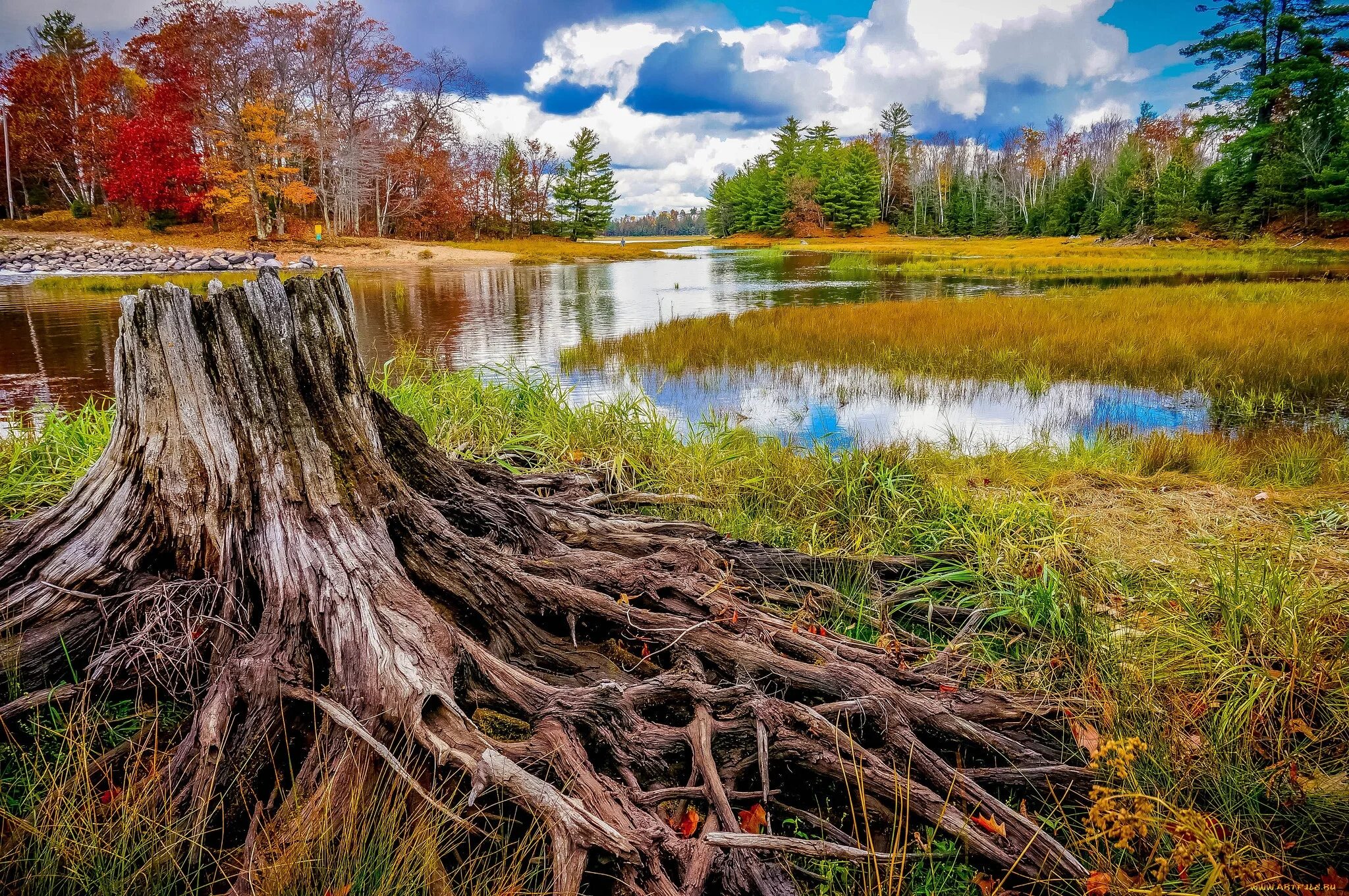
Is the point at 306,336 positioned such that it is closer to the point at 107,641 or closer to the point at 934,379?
the point at 107,641

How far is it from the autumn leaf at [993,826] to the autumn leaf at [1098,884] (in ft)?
0.70

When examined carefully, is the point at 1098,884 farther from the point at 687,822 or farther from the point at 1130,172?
the point at 1130,172

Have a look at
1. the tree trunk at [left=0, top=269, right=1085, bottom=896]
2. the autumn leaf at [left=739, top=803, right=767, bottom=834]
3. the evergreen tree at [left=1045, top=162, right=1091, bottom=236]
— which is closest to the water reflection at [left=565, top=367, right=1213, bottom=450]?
the tree trunk at [left=0, top=269, right=1085, bottom=896]

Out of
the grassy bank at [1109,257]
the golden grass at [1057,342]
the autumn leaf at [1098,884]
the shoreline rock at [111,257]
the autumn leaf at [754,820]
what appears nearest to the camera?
the autumn leaf at [1098,884]

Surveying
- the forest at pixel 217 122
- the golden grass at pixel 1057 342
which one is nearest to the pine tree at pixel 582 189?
the forest at pixel 217 122

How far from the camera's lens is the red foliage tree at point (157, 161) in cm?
3359

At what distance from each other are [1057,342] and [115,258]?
112ft

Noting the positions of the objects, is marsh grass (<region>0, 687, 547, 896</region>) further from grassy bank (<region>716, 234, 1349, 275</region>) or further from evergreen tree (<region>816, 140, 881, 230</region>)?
evergreen tree (<region>816, 140, 881, 230</region>)

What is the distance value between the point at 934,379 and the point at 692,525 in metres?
7.54

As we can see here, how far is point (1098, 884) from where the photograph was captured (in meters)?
1.74

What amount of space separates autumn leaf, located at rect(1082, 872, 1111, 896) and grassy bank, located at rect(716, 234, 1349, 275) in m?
29.3

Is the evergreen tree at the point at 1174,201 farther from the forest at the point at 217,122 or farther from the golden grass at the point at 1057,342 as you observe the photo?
the forest at the point at 217,122

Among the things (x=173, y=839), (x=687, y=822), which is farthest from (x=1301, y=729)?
(x=173, y=839)

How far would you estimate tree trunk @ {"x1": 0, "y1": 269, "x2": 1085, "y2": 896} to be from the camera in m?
1.78
